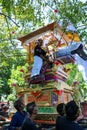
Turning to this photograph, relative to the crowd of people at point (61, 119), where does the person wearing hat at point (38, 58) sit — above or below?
above

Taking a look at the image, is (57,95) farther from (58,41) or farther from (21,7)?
(21,7)

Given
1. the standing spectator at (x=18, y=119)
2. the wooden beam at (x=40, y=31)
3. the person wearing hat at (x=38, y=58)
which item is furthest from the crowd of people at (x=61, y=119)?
the wooden beam at (x=40, y=31)

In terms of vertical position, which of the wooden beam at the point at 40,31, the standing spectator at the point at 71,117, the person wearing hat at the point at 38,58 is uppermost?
the wooden beam at the point at 40,31

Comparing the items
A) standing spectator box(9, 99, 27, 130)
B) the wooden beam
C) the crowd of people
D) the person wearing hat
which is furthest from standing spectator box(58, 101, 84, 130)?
the wooden beam

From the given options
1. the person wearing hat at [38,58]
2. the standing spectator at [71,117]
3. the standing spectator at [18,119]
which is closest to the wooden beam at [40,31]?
the person wearing hat at [38,58]

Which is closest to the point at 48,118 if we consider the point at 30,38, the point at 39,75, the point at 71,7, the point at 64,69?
the point at 39,75

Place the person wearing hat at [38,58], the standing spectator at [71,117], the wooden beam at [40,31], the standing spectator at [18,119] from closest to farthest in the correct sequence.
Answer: the standing spectator at [71,117], the standing spectator at [18,119], the person wearing hat at [38,58], the wooden beam at [40,31]

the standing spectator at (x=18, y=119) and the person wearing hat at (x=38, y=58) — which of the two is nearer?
the standing spectator at (x=18, y=119)

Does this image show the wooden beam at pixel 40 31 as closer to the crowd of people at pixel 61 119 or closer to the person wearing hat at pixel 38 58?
the person wearing hat at pixel 38 58

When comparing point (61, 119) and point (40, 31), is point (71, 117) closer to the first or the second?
point (61, 119)

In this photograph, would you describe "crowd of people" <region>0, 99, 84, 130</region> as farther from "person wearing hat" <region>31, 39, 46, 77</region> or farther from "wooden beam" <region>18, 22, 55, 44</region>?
"wooden beam" <region>18, 22, 55, 44</region>

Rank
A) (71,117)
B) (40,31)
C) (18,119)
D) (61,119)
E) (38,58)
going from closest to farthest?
(71,117)
(61,119)
(18,119)
(38,58)
(40,31)

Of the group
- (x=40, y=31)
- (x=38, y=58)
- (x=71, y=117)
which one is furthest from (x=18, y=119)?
(x=40, y=31)

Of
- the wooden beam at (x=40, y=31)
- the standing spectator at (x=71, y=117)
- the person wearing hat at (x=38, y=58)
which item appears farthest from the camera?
the wooden beam at (x=40, y=31)
